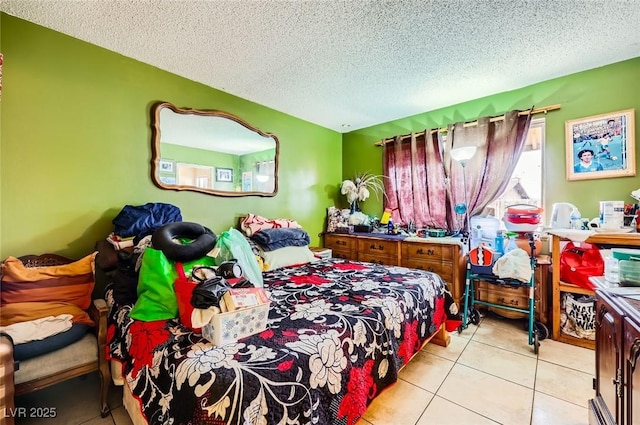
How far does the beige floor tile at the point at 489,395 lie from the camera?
4.98 ft

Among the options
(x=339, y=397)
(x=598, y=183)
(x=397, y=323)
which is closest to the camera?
(x=339, y=397)

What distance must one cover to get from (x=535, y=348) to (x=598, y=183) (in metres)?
1.67

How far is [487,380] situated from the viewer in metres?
1.83

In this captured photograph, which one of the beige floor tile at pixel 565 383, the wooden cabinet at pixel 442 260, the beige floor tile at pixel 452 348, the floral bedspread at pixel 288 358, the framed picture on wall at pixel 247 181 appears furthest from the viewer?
the framed picture on wall at pixel 247 181

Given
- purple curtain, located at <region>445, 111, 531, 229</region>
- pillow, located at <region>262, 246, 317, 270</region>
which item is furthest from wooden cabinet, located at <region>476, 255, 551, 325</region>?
pillow, located at <region>262, 246, 317, 270</region>

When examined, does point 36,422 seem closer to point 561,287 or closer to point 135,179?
point 135,179

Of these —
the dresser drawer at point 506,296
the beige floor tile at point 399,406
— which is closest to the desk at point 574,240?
the dresser drawer at point 506,296

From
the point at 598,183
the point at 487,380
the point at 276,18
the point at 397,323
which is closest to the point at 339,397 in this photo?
the point at 397,323

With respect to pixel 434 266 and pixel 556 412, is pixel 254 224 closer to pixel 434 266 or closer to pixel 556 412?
pixel 434 266

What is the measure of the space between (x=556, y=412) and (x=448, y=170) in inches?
96.5

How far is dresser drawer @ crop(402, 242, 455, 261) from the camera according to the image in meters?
2.81

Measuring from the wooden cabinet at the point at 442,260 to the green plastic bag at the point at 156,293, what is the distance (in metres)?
2.47

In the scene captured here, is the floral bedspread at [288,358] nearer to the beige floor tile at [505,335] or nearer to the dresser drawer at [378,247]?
the beige floor tile at [505,335]

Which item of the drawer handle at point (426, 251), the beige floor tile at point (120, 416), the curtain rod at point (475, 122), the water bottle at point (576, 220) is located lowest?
the beige floor tile at point (120, 416)
